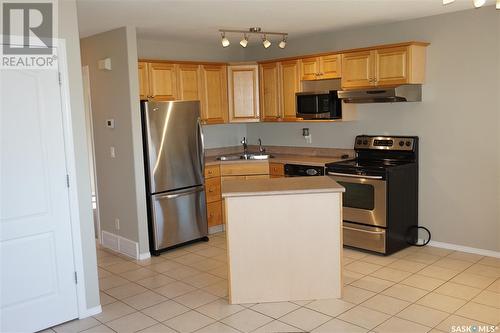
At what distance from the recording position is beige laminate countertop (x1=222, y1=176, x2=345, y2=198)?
A: 12.1 ft

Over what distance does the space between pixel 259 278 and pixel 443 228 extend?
7.93 feet

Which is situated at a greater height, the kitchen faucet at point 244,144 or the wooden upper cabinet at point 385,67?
the wooden upper cabinet at point 385,67

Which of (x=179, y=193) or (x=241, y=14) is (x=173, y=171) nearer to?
(x=179, y=193)

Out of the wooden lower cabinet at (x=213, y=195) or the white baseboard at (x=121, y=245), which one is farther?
the wooden lower cabinet at (x=213, y=195)

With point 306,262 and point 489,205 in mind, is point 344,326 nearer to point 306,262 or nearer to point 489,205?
point 306,262

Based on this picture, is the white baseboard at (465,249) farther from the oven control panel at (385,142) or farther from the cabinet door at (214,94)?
the cabinet door at (214,94)

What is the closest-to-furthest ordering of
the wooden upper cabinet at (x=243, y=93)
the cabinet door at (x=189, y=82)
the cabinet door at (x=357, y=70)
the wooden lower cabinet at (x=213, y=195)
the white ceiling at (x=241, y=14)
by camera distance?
the white ceiling at (x=241, y=14) → the cabinet door at (x=357, y=70) → the cabinet door at (x=189, y=82) → the wooden lower cabinet at (x=213, y=195) → the wooden upper cabinet at (x=243, y=93)

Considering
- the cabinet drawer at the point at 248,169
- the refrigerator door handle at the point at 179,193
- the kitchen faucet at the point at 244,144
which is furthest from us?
the kitchen faucet at the point at 244,144

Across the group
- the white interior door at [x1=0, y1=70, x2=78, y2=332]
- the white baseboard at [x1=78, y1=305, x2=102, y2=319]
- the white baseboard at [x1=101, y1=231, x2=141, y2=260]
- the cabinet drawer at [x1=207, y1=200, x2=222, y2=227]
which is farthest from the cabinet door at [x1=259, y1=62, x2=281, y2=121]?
the white baseboard at [x1=78, y1=305, x2=102, y2=319]

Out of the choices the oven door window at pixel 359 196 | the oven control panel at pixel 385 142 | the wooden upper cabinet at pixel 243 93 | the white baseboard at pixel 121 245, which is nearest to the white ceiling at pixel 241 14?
the wooden upper cabinet at pixel 243 93

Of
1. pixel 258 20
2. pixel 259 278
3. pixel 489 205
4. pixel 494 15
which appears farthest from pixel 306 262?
pixel 494 15

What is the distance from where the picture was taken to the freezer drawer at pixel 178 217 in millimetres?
5301

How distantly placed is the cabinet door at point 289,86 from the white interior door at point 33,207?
129 inches

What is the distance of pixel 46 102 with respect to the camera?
136 inches
